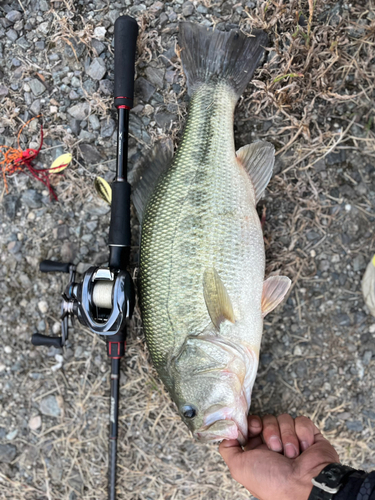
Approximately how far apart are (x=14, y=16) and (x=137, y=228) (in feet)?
5.33

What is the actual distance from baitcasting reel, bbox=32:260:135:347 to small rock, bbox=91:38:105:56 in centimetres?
146

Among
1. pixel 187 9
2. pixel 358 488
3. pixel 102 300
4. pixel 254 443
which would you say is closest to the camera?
pixel 358 488

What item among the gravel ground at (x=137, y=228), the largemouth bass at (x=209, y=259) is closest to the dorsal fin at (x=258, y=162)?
the largemouth bass at (x=209, y=259)

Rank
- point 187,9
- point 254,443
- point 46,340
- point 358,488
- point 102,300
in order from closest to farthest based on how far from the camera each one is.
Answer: point 358,488 < point 102,300 < point 254,443 < point 46,340 < point 187,9

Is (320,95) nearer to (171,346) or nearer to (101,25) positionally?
(101,25)

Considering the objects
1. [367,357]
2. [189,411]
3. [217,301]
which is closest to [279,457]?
[189,411]

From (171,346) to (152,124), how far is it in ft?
4.62

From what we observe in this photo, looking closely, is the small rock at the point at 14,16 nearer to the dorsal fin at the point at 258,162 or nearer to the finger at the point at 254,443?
the dorsal fin at the point at 258,162

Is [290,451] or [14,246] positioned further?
[14,246]

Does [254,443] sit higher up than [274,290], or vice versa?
[274,290]

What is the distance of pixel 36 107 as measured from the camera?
2465 mm

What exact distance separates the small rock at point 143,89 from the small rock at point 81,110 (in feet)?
1.11

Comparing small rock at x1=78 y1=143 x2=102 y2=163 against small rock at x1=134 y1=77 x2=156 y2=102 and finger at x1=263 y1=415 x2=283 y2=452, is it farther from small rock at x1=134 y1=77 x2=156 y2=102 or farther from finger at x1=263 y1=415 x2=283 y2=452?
finger at x1=263 y1=415 x2=283 y2=452

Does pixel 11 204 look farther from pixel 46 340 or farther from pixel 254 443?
pixel 254 443
